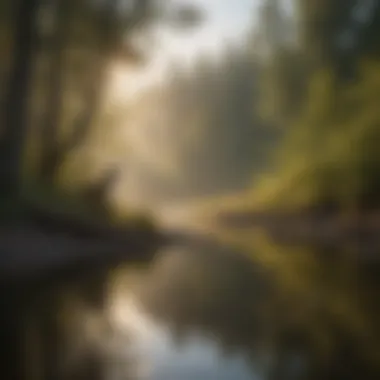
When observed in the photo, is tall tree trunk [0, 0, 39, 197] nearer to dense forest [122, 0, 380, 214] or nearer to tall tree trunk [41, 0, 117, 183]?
tall tree trunk [41, 0, 117, 183]

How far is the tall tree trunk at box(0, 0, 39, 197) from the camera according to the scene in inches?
44.1

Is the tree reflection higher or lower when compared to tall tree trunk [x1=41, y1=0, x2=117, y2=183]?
lower

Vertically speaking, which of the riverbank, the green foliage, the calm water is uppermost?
the green foliage

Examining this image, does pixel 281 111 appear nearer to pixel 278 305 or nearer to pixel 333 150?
pixel 333 150

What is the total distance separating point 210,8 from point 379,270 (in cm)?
58

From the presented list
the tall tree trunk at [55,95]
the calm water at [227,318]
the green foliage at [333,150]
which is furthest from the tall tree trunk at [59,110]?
the green foliage at [333,150]

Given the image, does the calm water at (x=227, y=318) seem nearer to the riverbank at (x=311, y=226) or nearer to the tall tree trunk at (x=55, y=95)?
the riverbank at (x=311, y=226)

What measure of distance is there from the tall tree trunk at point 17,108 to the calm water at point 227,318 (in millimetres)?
273

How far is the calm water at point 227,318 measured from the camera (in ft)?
2.49

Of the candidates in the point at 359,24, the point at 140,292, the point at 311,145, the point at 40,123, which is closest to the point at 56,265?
the point at 140,292

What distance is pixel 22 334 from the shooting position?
82cm

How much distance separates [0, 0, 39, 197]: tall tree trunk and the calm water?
0.27 metres

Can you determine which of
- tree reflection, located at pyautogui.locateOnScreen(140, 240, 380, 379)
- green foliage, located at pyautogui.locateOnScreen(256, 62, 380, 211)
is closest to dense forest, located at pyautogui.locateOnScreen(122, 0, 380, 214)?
green foliage, located at pyautogui.locateOnScreen(256, 62, 380, 211)

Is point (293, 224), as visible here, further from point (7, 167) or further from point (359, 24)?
point (7, 167)
